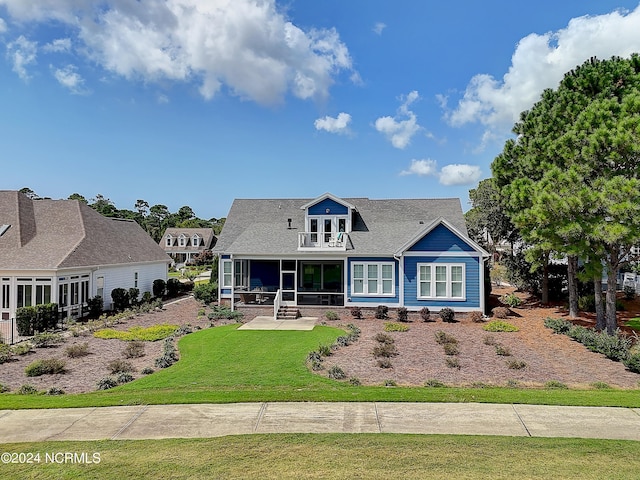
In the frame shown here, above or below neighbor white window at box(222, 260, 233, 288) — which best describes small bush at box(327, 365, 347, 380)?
below

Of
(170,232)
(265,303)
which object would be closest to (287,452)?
(265,303)

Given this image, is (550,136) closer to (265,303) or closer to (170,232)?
(265,303)

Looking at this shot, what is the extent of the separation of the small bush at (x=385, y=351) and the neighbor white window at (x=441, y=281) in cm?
790

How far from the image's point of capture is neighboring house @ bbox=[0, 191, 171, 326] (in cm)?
2230

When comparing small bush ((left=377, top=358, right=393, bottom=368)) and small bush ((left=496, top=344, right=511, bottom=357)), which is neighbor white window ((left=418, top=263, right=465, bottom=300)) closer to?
small bush ((left=496, top=344, right=511, bottom=357))

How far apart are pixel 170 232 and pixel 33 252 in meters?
49.9

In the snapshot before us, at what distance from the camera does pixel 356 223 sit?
94.3 ft

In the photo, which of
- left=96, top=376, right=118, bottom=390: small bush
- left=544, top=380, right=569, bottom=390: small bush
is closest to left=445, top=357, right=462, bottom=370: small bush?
left=544, top=380, right=569, bottom=390: small bush

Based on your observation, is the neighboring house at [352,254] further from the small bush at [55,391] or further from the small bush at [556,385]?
the small bush at [55,391]

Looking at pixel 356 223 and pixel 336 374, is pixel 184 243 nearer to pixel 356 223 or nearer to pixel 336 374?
pixel 356 223

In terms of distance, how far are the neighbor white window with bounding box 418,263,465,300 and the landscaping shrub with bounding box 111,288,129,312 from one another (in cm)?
1892

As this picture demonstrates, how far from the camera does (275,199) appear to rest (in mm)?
33250

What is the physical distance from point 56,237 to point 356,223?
1900 centimetres

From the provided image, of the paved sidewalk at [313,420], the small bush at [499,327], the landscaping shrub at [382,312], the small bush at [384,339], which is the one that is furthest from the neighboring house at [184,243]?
the paved sidewalk at [313,420]
